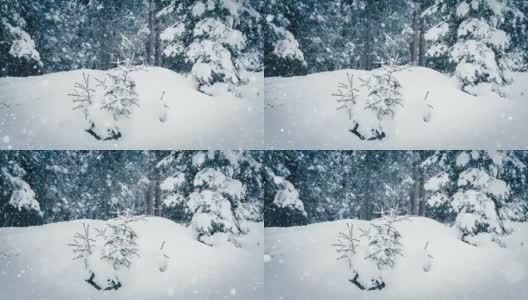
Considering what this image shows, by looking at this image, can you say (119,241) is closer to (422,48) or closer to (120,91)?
(120,91)

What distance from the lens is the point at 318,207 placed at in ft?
12.6

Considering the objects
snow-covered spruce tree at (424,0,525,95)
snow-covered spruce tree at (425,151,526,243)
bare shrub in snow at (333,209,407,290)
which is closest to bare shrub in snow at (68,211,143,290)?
bare shrub in snow at (333,209,407,290)

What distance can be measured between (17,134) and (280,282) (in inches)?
70.0

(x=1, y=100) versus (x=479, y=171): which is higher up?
(x=1, y=100)

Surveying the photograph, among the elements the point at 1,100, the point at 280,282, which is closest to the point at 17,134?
the point at 1,100

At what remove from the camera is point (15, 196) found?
3766mm

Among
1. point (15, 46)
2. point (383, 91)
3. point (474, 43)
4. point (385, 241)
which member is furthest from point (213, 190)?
point (474, 43)

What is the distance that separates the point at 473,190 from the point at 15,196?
8.91 feet

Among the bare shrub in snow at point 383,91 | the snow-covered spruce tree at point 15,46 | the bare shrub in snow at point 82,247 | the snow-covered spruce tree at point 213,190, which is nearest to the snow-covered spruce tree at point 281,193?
the snow-covered spruce tree at point 213,190

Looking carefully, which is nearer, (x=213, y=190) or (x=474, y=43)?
(x=474, y=43)

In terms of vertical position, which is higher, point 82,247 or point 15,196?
point 15,196

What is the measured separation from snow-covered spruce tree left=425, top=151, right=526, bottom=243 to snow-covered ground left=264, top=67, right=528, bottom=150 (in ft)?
0.25

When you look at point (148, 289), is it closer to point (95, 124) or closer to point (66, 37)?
point (95, 124)

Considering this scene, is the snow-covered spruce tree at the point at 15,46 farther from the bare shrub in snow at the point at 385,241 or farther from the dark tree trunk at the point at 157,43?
the bare shrub in snow at the point at 385,241
